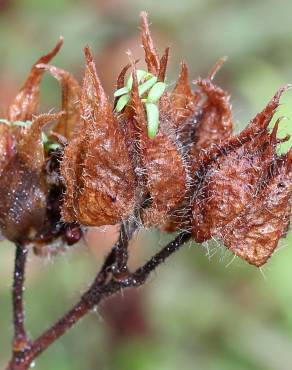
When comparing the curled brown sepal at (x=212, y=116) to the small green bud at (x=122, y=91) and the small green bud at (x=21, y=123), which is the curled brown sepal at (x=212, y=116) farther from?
the small green bud at (x=21, y=123)

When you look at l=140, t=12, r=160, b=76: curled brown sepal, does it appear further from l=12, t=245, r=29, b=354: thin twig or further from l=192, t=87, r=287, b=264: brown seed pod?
l=12, t=245, r=29, b=354: thin twig

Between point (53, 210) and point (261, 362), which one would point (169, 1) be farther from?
point (53, 210)

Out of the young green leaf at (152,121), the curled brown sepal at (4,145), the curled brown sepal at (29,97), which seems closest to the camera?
the young green leaf at (152,121)

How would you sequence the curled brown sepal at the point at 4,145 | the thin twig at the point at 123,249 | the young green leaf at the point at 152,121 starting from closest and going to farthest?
the young green leaf at the point at 152,121 → the thin twig at the point at 123,249 → the curled brown sepal at the point at 4,145

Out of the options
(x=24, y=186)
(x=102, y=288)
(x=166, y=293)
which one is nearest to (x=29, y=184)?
(x=24, y=186)

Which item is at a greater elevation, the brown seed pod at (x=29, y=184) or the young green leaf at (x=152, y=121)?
the young green leaf at (x=152, y=121)

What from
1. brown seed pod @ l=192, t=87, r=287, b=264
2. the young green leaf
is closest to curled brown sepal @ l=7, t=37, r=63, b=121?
the young green leaf

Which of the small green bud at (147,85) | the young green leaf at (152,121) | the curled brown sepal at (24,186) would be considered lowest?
the curled brown sepal at (24,186)

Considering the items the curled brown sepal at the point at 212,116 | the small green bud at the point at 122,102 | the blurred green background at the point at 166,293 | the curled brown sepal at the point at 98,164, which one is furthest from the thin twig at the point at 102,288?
the blurred green background at the point at 166,293

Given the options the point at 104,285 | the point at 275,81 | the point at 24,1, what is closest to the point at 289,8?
the point at 275,81
